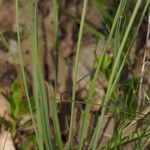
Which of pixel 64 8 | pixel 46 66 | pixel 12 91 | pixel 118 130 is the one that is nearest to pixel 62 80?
pixel 46 66

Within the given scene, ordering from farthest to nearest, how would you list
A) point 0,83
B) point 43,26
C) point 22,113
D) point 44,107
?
point 43,26, point 0,83, point 22,113, point 44,107

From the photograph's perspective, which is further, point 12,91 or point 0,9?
point 0,9

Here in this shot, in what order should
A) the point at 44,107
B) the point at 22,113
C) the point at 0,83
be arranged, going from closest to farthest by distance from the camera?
1. the point at 44,107
2. the point at 22,113
3. the point at 0,83

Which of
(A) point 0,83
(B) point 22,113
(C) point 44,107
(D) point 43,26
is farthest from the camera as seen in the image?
(D) point 43,26

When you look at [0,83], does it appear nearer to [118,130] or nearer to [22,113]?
[22,113]

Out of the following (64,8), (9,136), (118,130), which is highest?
(64,8)

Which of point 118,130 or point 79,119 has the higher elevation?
point 118,130

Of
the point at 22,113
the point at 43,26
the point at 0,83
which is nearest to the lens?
the point at 22,113

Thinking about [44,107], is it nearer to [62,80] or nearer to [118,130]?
[118,130]

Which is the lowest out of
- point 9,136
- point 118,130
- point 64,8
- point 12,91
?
point 9,136

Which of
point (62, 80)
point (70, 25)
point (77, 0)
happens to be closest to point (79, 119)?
point (62, 80)
